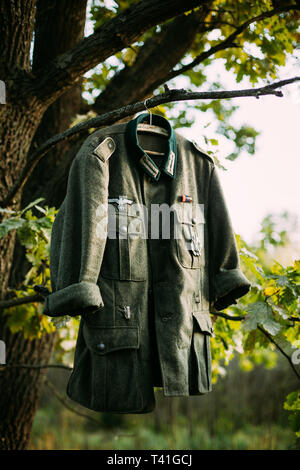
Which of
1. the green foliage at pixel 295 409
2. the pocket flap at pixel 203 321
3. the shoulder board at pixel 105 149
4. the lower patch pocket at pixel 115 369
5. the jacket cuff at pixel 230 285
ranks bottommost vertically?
the green foliage at pixel 295 409

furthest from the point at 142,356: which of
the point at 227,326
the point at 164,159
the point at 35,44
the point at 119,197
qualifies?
the point at 35,44

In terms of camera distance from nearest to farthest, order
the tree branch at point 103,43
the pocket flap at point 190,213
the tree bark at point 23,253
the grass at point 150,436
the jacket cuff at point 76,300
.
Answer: the jacket cuff at point 76,300 < the pocket flap at point 190,213 < the tree branch at point 103,43 < the tree bark at point 23,253 < the grass at point 150,436

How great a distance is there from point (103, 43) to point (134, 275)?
117 centimetres

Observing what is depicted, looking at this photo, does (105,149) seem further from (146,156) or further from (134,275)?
(134,275)

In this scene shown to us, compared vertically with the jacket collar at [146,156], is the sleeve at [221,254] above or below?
below

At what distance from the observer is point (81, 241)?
1751 millimetres

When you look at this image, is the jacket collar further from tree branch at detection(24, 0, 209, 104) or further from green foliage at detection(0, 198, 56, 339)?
green foliage at detection(0, 198, 56, 339)

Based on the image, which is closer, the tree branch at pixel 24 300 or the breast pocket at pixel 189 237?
the breast pocket at pixel 189 237

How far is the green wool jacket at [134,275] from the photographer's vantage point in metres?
1.69

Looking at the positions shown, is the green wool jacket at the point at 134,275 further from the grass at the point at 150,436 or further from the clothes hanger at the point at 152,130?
the grass at the point at 150,436

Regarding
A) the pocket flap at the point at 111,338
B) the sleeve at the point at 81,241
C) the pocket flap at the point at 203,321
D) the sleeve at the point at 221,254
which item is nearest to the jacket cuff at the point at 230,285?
the sleeve at the point at 221,254

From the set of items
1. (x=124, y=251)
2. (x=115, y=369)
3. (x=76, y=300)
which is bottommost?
(x=115, y=369)

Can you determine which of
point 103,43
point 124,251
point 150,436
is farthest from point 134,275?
point 150,436

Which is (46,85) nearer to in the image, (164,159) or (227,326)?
(164,159)
